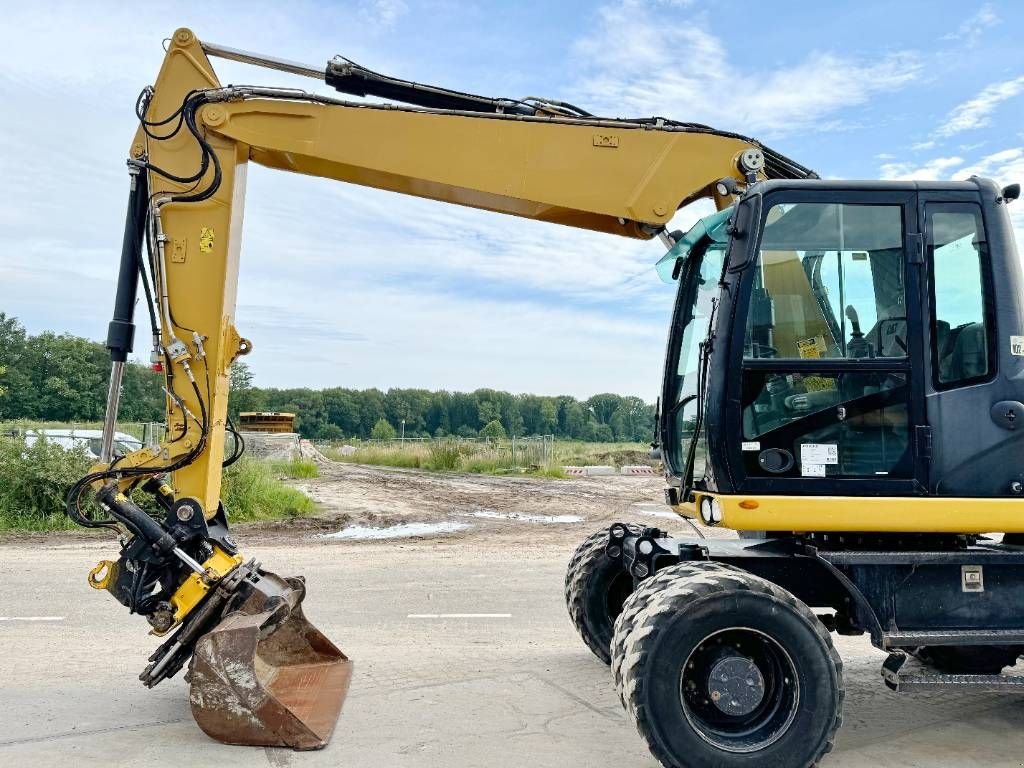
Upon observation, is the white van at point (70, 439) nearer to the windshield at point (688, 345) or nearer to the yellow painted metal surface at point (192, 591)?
the yellow painted metal surface at point (192, 591)

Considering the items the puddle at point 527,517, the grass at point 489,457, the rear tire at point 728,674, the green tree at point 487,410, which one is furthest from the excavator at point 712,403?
the green tree at point 487,410

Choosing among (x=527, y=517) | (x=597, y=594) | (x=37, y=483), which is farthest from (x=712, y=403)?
(x=37, y=483)

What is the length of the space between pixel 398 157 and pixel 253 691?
312cm

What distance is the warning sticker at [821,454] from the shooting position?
454 cm

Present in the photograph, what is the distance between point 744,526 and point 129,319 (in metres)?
3.76

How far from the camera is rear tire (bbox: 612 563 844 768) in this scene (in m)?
4.03

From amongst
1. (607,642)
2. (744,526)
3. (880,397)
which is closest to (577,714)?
(607,642)

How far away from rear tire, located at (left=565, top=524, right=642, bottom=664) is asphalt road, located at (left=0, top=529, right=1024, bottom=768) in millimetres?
230

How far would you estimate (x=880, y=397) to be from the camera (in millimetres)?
4543

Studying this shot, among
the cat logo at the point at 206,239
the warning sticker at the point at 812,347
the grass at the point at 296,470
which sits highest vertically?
the cat logo at the point at 206,239

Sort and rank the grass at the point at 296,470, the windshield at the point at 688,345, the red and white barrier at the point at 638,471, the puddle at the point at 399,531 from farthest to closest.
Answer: the red and white barrier at the point at 638,471, the grass at the point at 296,470, the puddle at the point at 399,531, the windshield at the point at 688,345

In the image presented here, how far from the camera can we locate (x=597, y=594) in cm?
596

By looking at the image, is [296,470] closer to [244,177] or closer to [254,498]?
[254,498]

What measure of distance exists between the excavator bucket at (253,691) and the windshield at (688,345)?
8.03ft
